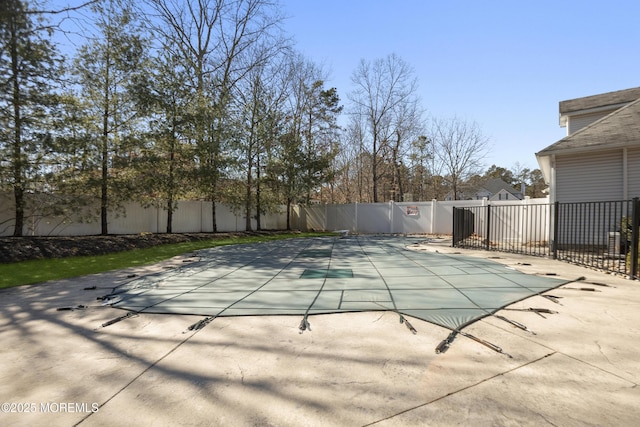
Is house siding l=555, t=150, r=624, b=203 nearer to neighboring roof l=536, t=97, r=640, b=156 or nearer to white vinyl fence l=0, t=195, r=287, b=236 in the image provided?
neighboring roof l=536, t=97, r=640, b=156

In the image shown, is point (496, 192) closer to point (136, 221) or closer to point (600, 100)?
point (600, 100)

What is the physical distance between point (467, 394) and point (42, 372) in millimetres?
3152

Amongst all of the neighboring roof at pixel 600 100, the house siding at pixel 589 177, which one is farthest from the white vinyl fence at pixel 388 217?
the neighboring roof at pixel 600 100

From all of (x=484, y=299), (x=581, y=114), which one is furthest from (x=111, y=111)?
(x=581, y=114)

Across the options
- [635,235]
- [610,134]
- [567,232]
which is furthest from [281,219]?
[635,235]

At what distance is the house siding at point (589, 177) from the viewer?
8.93 metres

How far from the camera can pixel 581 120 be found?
497 inches

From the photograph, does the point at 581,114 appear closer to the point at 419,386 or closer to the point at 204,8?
the point at 419,386

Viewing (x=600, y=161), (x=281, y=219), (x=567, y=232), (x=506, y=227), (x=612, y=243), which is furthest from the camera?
(x=281, y=219)

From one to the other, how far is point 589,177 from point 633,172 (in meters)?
0.95

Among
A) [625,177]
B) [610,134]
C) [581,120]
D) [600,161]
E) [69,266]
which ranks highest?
[581,120]

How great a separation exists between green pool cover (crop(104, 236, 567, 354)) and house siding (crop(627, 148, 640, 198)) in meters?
5.69

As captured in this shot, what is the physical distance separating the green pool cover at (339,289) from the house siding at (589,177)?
16.5 ft

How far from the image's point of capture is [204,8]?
59.1 feet
